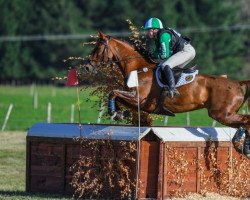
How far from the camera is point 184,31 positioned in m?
72.2

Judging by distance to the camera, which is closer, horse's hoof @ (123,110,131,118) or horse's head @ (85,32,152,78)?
horse's hoof @ (123,110,131,118)

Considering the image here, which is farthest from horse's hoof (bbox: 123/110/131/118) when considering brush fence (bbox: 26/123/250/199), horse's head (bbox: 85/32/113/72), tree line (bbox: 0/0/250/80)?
tree line (bbox: 0/0/250/80)

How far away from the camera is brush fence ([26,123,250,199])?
13.0 m

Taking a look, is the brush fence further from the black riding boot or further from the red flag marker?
the red flag marker

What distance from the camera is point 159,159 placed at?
42.6 ft

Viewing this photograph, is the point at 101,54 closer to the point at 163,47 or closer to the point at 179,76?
the point at 163,47

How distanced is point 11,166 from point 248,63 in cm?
6215

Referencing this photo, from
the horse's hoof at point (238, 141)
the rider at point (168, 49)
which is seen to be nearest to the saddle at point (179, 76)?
the rider at point (168, 49)

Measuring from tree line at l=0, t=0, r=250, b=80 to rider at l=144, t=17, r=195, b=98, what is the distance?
57.8 m

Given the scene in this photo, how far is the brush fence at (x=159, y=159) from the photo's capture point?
1300 centimetres

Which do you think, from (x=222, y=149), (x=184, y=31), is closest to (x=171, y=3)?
(x=184, y=31)

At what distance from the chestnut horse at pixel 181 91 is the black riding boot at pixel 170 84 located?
0.20m

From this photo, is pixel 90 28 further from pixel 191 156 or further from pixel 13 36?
pixel 191 156

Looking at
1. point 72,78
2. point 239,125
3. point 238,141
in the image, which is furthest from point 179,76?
point 72,78
